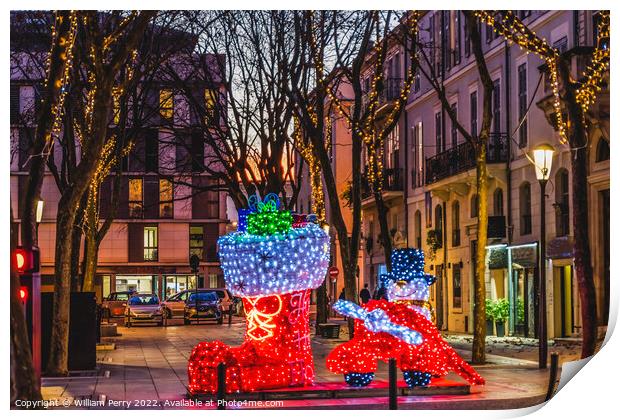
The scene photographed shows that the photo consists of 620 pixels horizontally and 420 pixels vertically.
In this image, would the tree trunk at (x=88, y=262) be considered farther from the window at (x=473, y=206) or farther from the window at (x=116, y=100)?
the window at (x=473, y=206)

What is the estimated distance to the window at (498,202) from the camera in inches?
1491

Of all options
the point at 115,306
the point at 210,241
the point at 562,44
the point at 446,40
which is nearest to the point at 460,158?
the point at 446,40

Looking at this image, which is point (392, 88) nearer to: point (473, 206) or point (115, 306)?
point (473, 206)

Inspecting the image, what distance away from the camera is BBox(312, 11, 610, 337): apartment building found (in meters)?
30.4

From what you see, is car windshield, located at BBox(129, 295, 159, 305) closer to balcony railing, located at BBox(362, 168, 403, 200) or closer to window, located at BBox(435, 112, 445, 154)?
balcony railing, located at BBox(362, 168, 403, 200)

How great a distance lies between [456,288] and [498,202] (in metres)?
5.23

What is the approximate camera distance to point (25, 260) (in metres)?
13.7

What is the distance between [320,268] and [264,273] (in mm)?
901

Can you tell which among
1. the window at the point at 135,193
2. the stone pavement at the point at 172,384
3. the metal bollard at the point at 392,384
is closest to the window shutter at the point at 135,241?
the window at the point at 135,193

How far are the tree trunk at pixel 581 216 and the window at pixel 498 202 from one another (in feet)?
57.3

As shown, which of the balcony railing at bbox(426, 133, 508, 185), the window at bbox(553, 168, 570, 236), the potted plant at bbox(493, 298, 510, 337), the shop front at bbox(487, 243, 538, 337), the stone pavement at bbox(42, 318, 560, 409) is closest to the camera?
the stone pavement at bbox(42, 318, 560, 409)

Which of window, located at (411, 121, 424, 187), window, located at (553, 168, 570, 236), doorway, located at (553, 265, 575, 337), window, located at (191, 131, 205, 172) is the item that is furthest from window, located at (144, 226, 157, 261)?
window, located at (553, 168, 570, 236)

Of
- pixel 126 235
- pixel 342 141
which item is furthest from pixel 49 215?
pixel 342 141

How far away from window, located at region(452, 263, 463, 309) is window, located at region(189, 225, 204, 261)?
38.4m
